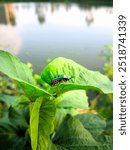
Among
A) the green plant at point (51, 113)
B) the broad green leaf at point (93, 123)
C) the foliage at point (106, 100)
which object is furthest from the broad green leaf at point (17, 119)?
the foliage at point (106, 100)

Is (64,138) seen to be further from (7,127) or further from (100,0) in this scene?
(100,0)

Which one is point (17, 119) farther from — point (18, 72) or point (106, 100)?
point (106, 100)

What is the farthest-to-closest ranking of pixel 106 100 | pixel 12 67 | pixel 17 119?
1. pixel 106 100
2. pixel 17 119
3. pixel 12 67

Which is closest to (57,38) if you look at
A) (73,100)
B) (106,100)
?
(106,100)

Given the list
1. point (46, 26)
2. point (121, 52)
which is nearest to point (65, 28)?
point (46, 26)

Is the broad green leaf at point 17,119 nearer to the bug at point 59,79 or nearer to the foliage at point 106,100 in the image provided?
the bug at point 59,79

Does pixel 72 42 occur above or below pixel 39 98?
below

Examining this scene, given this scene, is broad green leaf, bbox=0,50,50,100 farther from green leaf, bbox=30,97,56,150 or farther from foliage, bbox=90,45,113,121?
foliage, bbox=90,45,113,121
